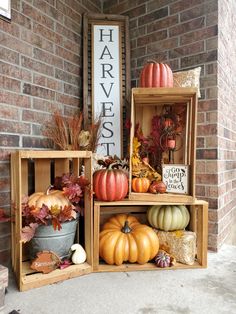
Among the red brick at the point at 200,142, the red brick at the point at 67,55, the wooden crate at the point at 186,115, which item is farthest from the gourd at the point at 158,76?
the red brick at the point at 67,55

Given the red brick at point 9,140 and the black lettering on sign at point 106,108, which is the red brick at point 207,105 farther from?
the red brick at point 9,140

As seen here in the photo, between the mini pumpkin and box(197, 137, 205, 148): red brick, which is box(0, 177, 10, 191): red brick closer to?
the mini pumpkin

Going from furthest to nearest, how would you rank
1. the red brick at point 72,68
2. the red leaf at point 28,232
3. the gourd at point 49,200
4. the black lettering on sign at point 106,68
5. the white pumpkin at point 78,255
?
the black lettering on sign at point 106,68 → the red brick at point 72,68 → the white pumpkin at point 78,255 → the gourd at point 49,200 → the red leaf at point 28,232

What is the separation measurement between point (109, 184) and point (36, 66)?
90cm

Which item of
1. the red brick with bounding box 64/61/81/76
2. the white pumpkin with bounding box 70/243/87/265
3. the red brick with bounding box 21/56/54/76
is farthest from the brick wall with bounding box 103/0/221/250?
the white pumpkin with bounding box 70/243/87/265

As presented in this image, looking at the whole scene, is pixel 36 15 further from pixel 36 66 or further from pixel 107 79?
pixel 107 79

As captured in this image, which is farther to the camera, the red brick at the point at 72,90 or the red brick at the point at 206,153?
the red brick at the point at 72,90

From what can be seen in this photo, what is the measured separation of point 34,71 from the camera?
169 cm

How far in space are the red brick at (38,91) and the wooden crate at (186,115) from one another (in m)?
0.58

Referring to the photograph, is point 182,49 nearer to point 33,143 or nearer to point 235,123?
point 235,123

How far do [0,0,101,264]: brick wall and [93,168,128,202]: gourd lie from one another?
0.49 meters

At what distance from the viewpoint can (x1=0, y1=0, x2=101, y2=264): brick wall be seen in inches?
60.0

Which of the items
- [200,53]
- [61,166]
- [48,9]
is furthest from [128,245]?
[48,9]

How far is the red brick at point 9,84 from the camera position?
1501 millimetres
